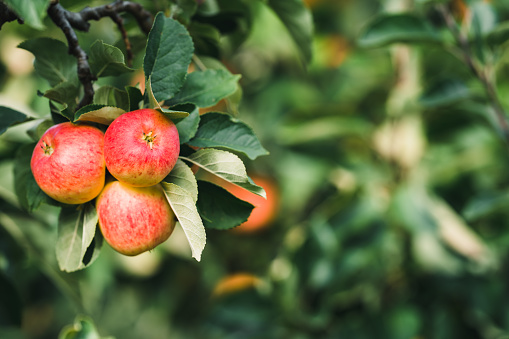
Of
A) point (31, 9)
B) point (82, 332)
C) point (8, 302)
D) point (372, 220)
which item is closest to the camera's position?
point (31, 9)

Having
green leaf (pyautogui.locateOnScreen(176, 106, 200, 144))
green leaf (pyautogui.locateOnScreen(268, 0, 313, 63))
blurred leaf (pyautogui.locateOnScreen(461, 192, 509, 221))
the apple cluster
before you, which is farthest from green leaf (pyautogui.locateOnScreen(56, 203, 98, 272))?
blurred leaf (pyautogui.locateOnScreen(461, 192, 509, 221))

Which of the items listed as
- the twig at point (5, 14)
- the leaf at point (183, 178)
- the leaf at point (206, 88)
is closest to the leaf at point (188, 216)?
the leaf at point (183, 178)

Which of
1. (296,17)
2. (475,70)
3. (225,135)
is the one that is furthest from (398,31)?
(225,135)

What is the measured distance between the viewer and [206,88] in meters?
0.55

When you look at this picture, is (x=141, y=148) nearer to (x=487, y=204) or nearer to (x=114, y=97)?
(x=114, y=97)

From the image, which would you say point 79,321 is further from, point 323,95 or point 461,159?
point 323,95

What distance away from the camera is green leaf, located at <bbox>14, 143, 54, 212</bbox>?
1.76ft

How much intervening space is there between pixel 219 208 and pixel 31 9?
262 mm

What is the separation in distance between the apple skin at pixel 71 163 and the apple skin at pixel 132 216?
0.02 meters

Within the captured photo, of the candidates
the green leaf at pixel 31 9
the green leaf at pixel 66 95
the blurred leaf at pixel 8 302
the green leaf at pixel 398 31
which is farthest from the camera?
the green leaf at pixel 398 31

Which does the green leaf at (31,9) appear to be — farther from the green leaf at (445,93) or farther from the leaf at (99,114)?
the green leaf at (445,93)

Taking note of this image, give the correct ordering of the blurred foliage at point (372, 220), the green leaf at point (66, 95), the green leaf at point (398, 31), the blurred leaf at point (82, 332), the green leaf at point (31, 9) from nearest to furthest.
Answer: the green leaf at point (31, 9), the green leaf at point (66, 95), the blurred leaf at point (82, 332), the green leaf at point (398, 31), the blurred foliage at point (372, 220)

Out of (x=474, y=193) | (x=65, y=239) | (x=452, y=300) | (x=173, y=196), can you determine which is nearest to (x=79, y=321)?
(x=65, y=239)

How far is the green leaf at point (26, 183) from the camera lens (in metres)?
0.54
